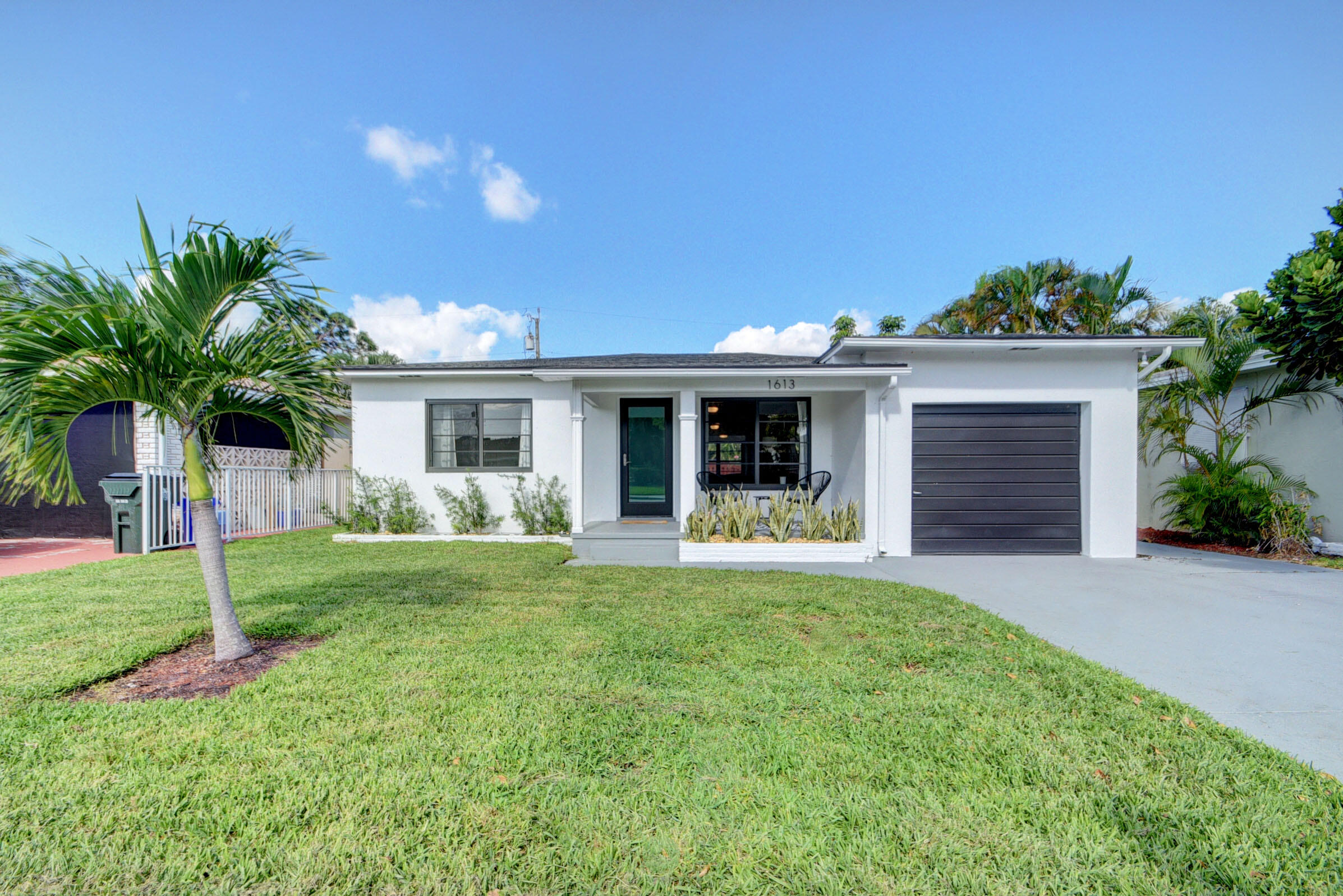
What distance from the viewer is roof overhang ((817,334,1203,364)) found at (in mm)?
7297

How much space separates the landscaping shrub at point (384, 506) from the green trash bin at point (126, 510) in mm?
2583

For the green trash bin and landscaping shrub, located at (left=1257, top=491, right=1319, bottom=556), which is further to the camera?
the green trash bin

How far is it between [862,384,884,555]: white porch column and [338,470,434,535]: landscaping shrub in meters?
6.92

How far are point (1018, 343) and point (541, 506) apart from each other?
288 inches

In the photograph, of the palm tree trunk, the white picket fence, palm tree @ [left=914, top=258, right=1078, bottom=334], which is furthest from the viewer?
palm tree @ [left=914, top=258, right=1078, bottom=334]

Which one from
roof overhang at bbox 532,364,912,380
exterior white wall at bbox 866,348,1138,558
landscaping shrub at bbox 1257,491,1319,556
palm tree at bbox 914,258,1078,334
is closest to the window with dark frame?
roof overhang at bbox 532,364,912,380

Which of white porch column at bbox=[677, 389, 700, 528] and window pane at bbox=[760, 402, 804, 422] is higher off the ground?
window pane at bbox=[760, 402, 804, 422]

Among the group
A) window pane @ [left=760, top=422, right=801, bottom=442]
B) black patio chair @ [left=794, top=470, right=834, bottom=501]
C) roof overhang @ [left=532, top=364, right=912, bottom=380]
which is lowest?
black patio chair @ [left=794, top=470, right=834, bottom=501]

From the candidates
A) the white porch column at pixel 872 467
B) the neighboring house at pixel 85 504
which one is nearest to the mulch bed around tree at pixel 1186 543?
the white porch column at pixel 872 467

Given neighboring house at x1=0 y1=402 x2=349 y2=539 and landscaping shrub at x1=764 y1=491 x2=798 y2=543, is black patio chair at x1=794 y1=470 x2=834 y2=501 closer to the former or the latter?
landscaping shrub at x1=764 y1=491 x2=798 y2=543

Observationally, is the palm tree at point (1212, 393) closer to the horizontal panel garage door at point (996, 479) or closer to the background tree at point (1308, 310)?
the background tree at point (1308, 310)

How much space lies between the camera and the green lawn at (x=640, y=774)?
5.79ft

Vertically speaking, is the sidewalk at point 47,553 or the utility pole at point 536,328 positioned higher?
the utility pole at point 536,328

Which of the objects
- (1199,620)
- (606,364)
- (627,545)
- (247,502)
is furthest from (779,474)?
(247,502)
